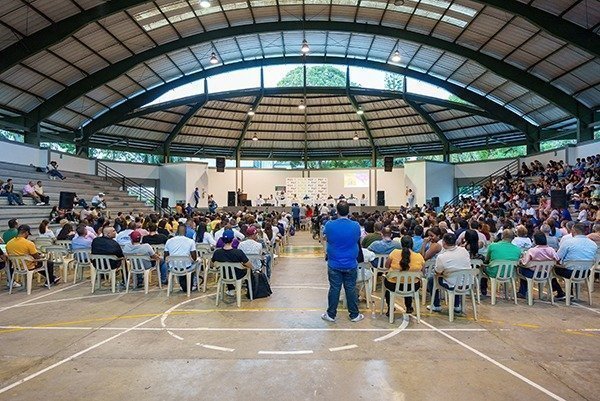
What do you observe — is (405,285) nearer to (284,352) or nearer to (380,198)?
(284,352)

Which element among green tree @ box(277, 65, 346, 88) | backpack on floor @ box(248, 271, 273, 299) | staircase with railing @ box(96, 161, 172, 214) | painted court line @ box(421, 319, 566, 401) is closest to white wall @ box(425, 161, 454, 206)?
green tree @ box(277, 65, 346, 88)

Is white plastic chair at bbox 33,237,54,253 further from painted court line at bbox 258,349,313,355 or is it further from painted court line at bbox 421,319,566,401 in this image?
painted court line at bbox 421,319,566,401

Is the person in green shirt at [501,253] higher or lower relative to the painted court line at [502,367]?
higher

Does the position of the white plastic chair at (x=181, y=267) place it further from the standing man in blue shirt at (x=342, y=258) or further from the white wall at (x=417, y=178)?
the white wall at (x=417, y=178)

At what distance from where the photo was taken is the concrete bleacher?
1150cm

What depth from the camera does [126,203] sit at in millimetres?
18312

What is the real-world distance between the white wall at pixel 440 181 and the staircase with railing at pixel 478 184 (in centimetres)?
46

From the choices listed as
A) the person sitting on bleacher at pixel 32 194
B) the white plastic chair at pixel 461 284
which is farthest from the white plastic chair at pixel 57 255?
the person sitting on bleacher at pixel 32 194

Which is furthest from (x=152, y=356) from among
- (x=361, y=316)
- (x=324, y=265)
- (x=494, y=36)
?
(x=494, y=36)

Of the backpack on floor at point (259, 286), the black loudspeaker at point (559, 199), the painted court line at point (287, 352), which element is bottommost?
the painted court line at point (287, 352)

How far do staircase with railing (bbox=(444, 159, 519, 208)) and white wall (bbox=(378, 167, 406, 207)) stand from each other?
2.67 meters

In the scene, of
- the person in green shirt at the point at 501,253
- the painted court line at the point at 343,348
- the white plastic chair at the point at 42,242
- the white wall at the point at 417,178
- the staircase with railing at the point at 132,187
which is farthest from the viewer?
the white wall at the point at 417,178

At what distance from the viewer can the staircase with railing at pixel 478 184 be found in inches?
820

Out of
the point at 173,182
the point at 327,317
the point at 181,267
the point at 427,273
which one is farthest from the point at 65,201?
the point at 427,273
